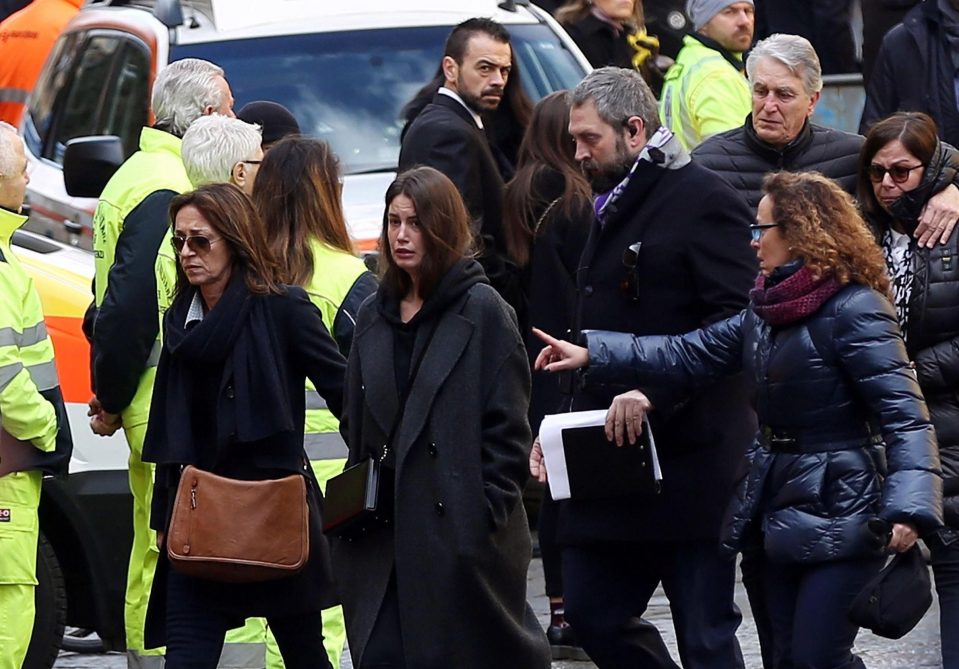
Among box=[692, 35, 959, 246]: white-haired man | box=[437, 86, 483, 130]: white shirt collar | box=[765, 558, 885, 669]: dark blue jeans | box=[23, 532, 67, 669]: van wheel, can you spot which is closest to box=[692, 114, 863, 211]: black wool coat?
box=[692, 35, 959, 246]: white-haired man

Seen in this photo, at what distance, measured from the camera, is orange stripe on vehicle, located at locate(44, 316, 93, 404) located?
7.69m

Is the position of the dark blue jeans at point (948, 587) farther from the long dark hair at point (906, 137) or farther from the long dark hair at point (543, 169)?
the long dark hair at point (543, 169)

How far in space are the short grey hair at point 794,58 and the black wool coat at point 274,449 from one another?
7.18 ft

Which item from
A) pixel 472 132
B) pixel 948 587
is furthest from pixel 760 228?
pixel 472 132

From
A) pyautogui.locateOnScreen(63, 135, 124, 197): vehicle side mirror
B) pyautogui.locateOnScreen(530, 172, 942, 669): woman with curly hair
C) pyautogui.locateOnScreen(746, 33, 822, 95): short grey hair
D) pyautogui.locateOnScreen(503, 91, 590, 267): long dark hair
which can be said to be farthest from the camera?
pyautogui.locateOnScreen(63, 135, 124, 197): vehicle side mirror

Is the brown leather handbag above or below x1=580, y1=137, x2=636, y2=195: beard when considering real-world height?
below

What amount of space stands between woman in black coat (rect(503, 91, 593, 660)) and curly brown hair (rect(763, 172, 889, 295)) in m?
1.54

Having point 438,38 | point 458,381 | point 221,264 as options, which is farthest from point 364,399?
point 438,38

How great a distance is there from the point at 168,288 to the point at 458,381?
4.83 ft

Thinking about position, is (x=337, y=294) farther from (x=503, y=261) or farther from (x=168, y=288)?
(x=503, y=261)

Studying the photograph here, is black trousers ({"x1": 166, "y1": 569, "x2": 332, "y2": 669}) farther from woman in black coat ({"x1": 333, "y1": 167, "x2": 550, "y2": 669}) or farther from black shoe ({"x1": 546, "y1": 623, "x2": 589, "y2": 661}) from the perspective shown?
black shoe ({"x1": 546, "y1": 623, "x2": 589, "y2": 661})

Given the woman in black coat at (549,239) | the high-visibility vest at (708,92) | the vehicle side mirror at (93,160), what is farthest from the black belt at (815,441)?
the vehicle side mirror at (93,160)

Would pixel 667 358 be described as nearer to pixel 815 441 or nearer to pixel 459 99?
pixel 815 441

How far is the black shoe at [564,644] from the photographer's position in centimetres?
794
